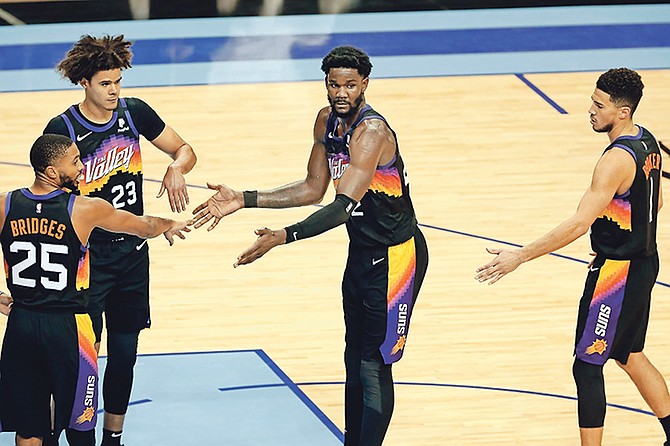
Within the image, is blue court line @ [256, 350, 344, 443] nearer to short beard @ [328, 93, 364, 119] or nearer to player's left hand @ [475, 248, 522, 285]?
player's left hand @ [475, 248, 522, 285]

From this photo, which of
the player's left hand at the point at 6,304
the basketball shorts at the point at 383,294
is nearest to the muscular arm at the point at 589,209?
the basketball shorts at the point at 383,294

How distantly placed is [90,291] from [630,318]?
2.51 m

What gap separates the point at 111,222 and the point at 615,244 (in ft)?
7.51

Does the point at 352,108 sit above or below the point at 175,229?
above

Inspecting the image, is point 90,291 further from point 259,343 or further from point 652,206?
point 652,206

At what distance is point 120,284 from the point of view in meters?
6.14

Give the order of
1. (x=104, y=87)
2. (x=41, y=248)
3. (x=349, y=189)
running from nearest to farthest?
(x=41, y=248) < (x=349, y=189) < (x=104, y=87)

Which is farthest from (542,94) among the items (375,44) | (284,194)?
(284,194)

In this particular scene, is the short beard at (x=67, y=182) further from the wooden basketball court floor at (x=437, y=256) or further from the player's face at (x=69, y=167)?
the wooden basketball court floor at (x=437, y=256)

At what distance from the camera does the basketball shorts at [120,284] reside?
6039 millimetres

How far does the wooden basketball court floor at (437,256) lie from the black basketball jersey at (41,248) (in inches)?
59.6

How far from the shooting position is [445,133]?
12.2 m

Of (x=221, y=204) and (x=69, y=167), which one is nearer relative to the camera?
(x=69, y=167)

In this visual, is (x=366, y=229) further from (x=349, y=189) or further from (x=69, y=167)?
(x=69, y=167)
